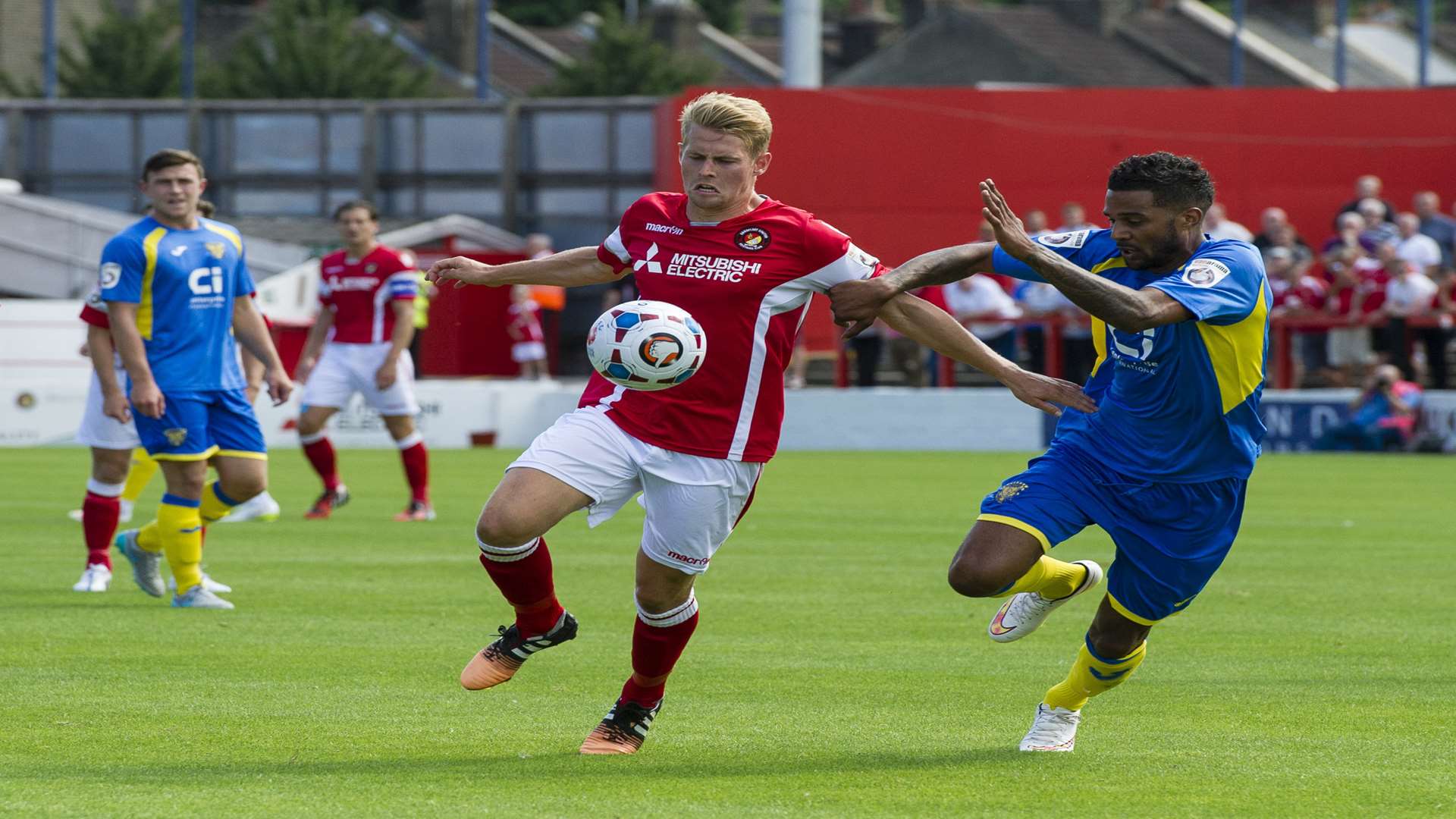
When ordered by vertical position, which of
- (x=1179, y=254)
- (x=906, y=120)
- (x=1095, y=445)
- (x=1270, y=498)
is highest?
(x=906, y=120)

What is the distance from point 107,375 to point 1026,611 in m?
4.85

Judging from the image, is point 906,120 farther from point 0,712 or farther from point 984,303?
point 0,712

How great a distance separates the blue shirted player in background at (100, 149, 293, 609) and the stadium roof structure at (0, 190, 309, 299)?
21.3 metres

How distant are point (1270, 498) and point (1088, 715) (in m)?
10.5

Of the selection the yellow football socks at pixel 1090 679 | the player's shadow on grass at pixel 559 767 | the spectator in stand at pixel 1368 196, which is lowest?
the player's shadow on grass at pixel 559 767

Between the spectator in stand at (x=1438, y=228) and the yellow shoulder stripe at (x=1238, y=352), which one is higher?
the spectator in stand at (x=1438, y=228)

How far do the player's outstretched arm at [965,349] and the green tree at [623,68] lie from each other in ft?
148

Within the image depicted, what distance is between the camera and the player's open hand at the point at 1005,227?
580cm

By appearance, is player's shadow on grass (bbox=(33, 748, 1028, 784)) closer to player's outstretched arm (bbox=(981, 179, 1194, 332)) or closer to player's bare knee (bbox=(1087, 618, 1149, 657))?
player's bare knee (bbox=(1087, 618, 1149, 657))

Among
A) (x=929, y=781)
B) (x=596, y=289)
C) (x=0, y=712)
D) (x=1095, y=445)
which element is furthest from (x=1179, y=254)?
Result: (x=596, y=289)

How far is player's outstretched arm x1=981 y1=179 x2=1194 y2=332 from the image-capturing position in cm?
582

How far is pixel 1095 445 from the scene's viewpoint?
21.4ft

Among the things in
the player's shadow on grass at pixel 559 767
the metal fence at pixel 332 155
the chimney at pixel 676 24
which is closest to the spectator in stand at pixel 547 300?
the metal fence at pixel 332 155

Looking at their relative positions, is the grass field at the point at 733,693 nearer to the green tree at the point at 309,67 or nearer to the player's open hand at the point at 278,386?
the player's open hand at the point at 278,386
